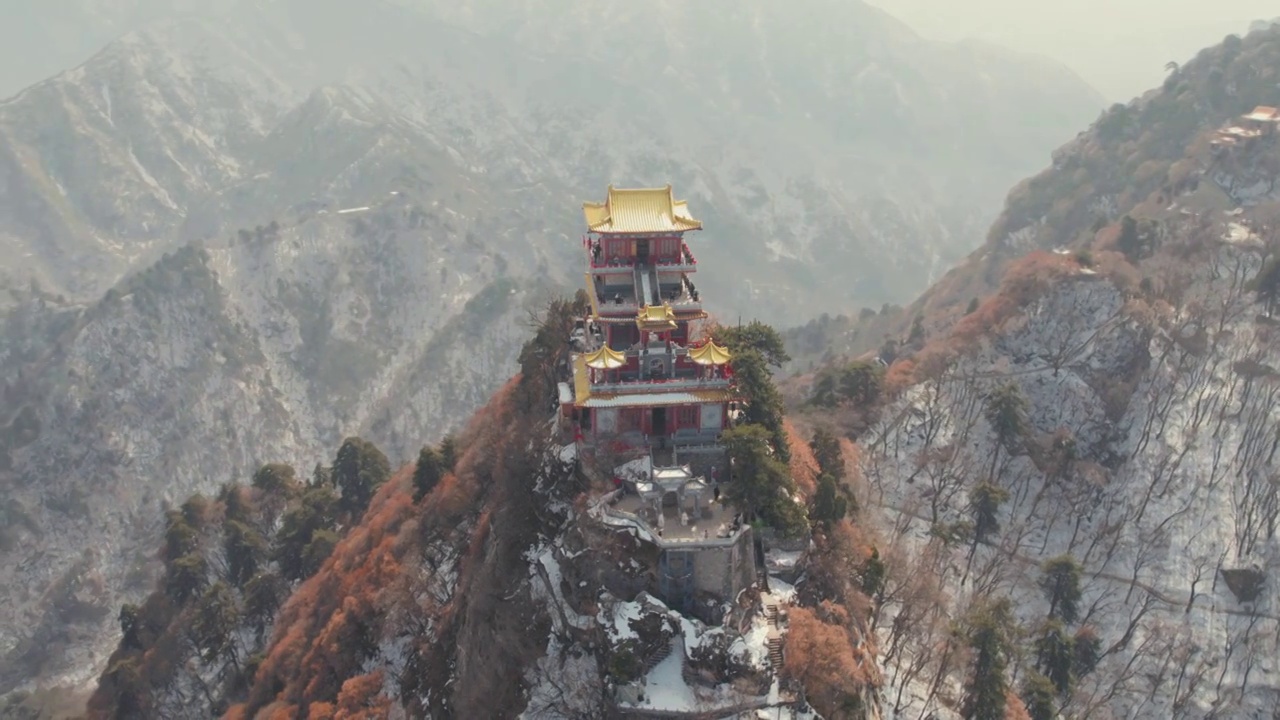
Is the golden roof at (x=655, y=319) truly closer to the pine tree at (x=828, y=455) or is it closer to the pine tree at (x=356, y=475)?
the pine tree at (x=828, y=455)

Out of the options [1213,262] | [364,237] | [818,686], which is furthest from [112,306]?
[1213,262]

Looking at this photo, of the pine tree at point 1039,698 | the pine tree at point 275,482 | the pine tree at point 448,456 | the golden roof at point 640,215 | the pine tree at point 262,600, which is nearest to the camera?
the pine tree at point 1039,698

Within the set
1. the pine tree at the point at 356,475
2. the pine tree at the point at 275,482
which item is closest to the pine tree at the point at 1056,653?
the pine tree at the point at 356,475

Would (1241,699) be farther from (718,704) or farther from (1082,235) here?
(1082,235)

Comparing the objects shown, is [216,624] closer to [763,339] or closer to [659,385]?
[659,385]

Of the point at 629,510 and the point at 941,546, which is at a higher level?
the point at 629,510

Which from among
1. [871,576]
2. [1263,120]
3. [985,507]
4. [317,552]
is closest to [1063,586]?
[985,507]
